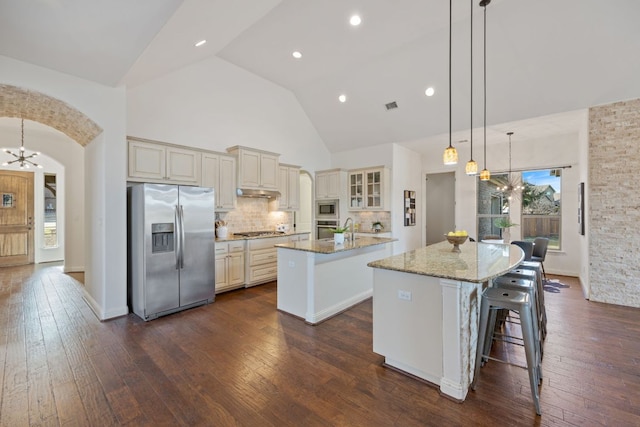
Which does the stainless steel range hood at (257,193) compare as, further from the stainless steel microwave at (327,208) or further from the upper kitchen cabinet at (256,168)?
the stainless steel microwave at (327,208)

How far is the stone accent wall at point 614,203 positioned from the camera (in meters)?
3.96

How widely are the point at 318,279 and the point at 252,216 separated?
2755mm

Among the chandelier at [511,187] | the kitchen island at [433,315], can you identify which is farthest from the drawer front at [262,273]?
the chandelier at [511,187]

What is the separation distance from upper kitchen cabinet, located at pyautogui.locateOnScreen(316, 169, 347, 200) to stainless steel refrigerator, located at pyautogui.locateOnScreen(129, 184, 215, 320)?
10.6ft

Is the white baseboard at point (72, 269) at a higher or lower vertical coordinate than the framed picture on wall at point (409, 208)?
lower

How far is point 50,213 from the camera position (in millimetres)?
7418

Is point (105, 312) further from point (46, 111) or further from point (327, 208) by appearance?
point (327, 208)

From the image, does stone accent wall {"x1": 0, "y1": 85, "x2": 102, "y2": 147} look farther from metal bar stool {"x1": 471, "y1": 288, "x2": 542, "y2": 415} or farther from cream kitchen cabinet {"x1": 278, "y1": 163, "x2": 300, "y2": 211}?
metal bar stool {"x1": 471, "y1": 288, "x2": 542, "y2": 415}

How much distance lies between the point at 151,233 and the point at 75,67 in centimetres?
201

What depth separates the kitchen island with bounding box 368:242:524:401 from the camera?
206 cm

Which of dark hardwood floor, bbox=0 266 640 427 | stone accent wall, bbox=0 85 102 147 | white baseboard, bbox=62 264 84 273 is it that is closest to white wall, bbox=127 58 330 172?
stone accent wall, bbox=0 85 102 147

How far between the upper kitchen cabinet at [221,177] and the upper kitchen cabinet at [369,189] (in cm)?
288

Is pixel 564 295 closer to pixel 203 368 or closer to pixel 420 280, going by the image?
pixel 420 280

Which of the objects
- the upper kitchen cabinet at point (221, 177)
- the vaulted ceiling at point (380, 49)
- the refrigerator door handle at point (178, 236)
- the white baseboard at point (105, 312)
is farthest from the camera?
the upper kitchen cabinet at point (221, 177)
